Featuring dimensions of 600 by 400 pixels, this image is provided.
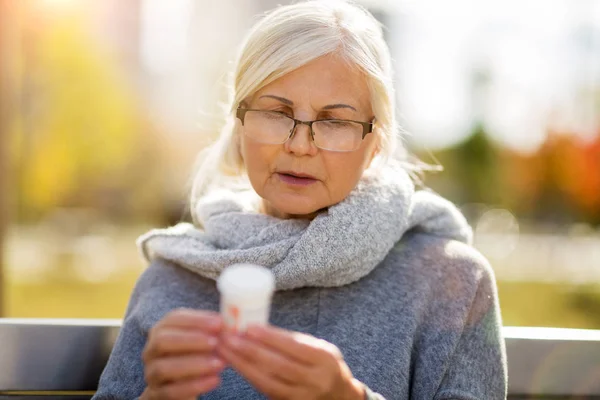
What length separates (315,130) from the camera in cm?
222

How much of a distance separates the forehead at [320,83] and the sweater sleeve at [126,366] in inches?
34.1

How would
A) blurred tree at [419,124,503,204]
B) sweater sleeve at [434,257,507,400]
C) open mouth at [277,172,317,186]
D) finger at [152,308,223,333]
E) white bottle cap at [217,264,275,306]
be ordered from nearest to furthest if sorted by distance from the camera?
white bottle cap at [217,264,275,306] → finger at [152,308,223,333] → sweater sleeve at [434,257,507,400] → open mouth at [277,172,317,186] → blurred tree at [419,124,503,204]

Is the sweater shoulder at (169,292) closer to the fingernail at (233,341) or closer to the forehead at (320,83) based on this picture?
the forehead at (320,83)

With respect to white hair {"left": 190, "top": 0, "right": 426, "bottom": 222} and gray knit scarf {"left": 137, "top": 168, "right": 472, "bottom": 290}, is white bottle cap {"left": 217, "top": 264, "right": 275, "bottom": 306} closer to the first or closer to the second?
gray knit scarf {"left": 137, "top": 168, "right": 472, "bottom": 290}

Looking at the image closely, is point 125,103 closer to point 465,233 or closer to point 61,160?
point 61,160

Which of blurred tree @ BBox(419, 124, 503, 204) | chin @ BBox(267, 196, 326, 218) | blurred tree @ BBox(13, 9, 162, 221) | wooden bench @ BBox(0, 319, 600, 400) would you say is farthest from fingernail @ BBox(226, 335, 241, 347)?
blurred tree @ BBox(419, 124, 503, 204)

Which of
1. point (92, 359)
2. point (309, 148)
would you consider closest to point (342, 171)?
point (309, 148)

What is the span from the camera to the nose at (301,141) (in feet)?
7.28

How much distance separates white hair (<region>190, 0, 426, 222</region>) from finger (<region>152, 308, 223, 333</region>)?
0.93 meters

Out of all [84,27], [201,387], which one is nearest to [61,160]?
[84,27]

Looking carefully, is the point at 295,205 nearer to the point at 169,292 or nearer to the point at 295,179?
the point at 295,179

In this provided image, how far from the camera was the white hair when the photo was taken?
7.30 feet

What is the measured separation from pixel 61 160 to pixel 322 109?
18.5 metres

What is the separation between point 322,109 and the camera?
2.23 meters
